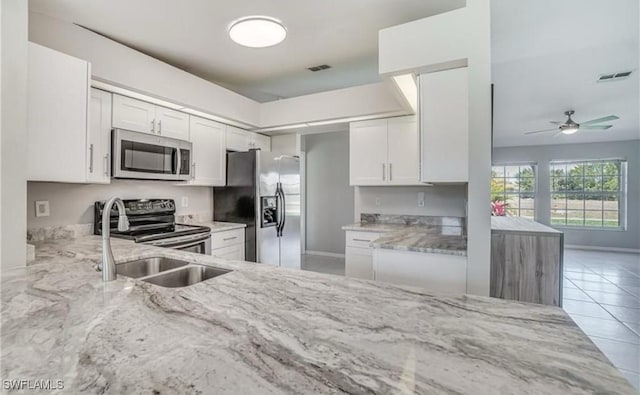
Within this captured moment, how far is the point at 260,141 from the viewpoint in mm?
4309

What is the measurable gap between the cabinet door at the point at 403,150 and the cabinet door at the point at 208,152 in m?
1.98

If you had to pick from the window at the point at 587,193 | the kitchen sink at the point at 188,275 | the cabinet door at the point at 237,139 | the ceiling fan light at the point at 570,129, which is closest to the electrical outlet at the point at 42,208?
the kitchen sink at the point at 188,275

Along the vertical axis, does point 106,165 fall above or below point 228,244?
above

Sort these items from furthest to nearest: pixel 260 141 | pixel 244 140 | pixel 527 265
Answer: pixel 260 141 → pixel 244 140 → pixel 527 265

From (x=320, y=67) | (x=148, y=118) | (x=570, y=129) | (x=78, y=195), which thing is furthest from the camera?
(x=570, y=129)

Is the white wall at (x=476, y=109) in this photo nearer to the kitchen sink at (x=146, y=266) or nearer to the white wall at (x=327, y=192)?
the kitchen sink at (x=146, y=266)

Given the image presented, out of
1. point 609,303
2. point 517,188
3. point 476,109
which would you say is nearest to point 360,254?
point 476,109

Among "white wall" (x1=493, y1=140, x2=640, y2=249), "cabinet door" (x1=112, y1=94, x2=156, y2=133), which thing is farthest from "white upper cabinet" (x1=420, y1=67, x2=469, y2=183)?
"white wall" (x1=493, y1=140, x2=640, y2=249)

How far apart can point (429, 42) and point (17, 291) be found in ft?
8.14

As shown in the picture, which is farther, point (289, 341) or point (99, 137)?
point (99, 137)

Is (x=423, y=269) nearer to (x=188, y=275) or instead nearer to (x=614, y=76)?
(x=188, y=275)

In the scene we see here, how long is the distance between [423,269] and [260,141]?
304 centimetres

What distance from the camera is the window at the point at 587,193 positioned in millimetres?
6574

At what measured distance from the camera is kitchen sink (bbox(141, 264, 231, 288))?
1554 mm
